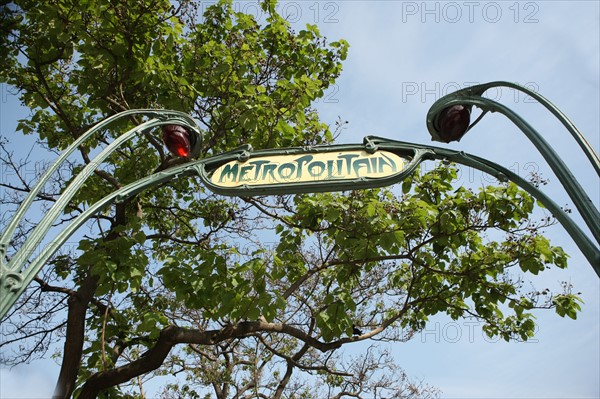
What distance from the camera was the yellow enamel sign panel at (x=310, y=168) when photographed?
11.7 feet

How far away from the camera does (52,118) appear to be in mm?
8430

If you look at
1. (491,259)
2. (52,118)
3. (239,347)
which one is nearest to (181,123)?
(491,259)

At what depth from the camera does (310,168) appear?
3.63 m

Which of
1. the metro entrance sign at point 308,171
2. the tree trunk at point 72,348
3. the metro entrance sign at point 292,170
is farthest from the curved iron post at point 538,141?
the tree trunk at point 72,348

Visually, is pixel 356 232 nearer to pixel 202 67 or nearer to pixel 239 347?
pixel 202 67

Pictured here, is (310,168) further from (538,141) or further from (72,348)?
(72,348)

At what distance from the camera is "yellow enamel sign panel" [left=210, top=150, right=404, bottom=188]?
3.56 metres

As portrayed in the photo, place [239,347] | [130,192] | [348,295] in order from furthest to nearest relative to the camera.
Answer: [239,347] → [348,295] → [130,192]

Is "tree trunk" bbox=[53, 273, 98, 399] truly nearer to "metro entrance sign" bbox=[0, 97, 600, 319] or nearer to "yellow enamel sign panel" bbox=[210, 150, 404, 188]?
"metro entrance sign" bbox=[0, 97, 600, 319]

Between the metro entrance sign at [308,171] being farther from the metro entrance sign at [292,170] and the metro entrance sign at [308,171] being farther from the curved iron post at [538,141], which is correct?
the curved iron post at [538,141]

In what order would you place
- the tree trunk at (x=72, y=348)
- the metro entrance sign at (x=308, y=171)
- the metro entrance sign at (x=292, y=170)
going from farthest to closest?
the tree trunk at (x=72, y=348)
the metro entrance sign at (x=308, y=171)
the metro entrance sign at (x=292, y=170)

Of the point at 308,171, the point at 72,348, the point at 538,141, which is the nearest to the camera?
the point at 538,141

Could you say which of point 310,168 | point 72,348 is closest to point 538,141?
point 310,168

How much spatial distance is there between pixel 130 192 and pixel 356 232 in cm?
310
